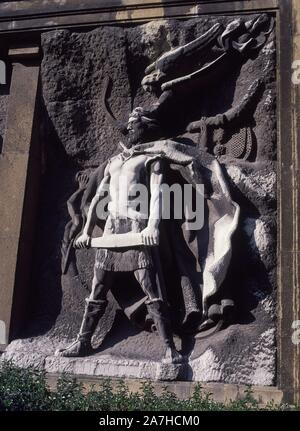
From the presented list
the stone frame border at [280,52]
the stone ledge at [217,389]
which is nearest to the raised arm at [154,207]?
the stone frame border at [280,52]

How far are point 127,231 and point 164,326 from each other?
1036 millimetres

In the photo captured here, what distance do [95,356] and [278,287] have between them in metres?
1.97

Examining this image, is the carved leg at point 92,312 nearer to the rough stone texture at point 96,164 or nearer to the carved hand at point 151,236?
the rough stone texture at point 96,164

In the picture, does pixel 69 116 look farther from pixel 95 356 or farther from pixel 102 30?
pixel 95 356

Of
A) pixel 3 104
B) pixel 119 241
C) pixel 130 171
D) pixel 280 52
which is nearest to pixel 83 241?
pixel 119 241

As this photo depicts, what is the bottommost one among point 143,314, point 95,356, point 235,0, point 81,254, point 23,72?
point 95,356

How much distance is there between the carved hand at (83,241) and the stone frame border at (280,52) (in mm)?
717

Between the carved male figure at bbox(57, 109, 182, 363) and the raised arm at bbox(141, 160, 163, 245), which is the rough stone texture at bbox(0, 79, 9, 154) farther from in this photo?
the raised arm at bbox(141, 160, 163, 245)

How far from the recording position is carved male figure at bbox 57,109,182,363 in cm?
616

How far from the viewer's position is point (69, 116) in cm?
718

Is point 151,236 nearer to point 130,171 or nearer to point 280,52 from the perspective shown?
point 130,171

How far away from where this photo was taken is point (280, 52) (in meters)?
6.53

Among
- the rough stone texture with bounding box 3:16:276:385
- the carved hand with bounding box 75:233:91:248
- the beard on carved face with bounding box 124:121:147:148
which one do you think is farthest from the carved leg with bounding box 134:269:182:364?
the beard on carved face with bounding box 124:121:147:148
